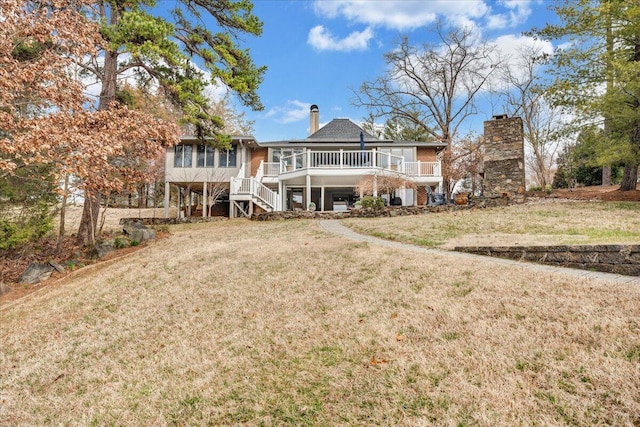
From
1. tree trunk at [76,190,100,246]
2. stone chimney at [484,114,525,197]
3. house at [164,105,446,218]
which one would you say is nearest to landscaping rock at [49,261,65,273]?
tree trunk at [76,190,100,246]

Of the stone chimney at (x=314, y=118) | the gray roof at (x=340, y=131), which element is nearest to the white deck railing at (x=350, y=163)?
the gray roof at (x=340, y=131)

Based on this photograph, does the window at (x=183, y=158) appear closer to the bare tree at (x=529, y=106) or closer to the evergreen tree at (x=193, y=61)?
the evergreen tree at (x=193, y=61)

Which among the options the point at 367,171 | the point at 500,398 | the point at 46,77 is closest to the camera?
the point at 500,398

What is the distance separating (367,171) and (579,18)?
1032 centimetres

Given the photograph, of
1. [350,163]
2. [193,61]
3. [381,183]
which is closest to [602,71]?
[381,183]

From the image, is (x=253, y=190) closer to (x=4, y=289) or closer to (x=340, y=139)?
(x=340, y=139)

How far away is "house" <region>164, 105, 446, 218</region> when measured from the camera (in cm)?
1744

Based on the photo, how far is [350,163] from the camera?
57.8 feet

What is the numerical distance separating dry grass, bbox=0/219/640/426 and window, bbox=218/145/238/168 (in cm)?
1448

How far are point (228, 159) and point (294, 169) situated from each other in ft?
15.6

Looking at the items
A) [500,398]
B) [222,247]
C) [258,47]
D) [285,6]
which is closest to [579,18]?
[285,6]

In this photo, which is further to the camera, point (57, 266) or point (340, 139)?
point (340, 139)

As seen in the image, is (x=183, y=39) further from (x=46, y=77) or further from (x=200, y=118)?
(x=46, y=77)

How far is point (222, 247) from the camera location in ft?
30.7
